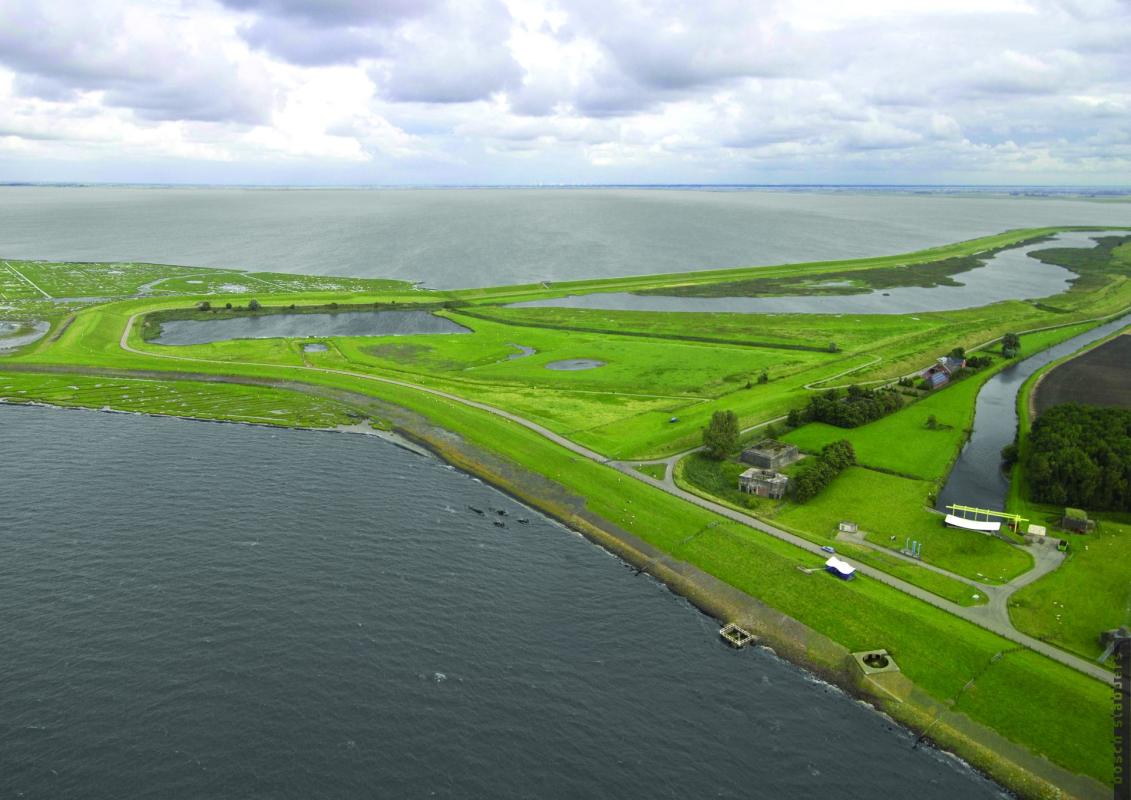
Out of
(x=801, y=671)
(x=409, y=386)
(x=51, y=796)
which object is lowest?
(x=801, y=671)

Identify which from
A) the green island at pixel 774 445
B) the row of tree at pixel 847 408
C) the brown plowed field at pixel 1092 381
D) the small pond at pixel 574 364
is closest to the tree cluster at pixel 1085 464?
the green island at pixel 774 445

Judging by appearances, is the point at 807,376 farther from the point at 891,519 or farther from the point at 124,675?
the point at 124,675

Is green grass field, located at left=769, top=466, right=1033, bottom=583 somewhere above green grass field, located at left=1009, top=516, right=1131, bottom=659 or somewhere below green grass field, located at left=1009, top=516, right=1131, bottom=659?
above

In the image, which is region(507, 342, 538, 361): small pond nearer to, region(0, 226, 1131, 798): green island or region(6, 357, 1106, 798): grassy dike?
region(0, 226, 1131, 798): green island

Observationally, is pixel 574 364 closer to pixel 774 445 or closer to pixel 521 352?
pixel 521 352

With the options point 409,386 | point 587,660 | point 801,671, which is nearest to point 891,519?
point 801,671

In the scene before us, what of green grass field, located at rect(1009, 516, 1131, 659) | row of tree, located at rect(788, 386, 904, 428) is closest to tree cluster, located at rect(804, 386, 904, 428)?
row of tree, located at rect(788, 386, 904, 428)

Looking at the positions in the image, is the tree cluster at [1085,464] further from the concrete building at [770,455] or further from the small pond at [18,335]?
the small pond at [18,335]
